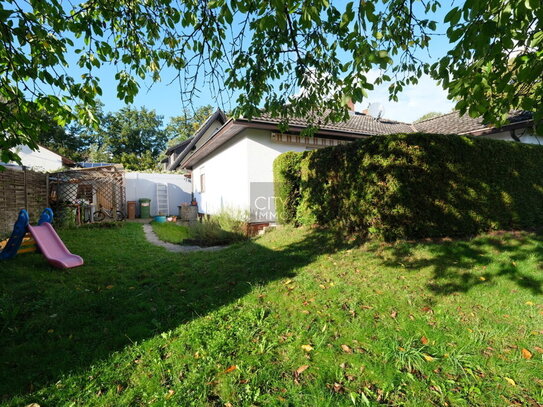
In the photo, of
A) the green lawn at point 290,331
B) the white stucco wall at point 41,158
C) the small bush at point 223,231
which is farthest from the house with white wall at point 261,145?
the white stucco wall at point 41,158

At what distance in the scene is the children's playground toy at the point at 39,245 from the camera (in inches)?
201

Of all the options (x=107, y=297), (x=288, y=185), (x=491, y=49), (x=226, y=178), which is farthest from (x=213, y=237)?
(x=491, y=49)

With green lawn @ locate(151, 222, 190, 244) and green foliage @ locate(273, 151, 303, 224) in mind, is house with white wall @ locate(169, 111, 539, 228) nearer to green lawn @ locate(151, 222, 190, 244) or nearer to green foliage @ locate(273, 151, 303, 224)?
green foliage @ locate(273, 151, 303, 224)

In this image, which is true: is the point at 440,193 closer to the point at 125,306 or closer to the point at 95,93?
the point at 125,306

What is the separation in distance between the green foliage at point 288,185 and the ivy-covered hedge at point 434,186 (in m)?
1.59

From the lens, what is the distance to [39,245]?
5184 millimetres

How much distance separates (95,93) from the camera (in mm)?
3783

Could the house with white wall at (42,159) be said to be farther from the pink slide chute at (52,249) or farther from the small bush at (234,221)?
the small bush at (234,221)

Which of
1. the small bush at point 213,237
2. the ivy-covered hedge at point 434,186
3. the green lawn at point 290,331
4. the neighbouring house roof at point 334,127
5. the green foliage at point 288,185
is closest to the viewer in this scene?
the green lawn at point 290,331

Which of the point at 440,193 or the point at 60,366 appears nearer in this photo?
the point at 60,366

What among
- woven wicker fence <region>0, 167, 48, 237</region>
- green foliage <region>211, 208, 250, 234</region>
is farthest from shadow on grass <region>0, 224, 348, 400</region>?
woven wicker fence <region>0, 167, 48, 237</region>

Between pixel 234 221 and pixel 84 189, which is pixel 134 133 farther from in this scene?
pixel 234 221

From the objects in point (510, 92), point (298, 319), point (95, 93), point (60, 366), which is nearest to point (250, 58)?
point (95, 93)

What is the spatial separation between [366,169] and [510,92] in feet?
10.1
